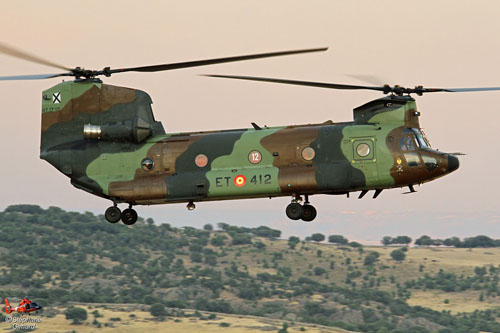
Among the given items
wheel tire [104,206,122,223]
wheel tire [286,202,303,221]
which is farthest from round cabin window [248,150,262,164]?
wheel tire [104,206,122,223]

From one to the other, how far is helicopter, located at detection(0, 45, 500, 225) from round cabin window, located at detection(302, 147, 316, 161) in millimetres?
39

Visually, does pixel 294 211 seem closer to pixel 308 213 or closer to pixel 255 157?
pixel 308 213

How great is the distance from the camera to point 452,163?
35.4m

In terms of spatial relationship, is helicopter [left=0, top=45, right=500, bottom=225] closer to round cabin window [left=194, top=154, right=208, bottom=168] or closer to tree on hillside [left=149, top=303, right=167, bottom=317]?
round cabin window [left=194, top=154, right=208, bottom=168]

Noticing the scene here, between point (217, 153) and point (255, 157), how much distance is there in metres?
1.58

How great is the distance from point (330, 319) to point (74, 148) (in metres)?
141

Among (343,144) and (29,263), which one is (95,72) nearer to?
(343,144)

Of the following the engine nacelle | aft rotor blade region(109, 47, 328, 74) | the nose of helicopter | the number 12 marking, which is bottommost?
the number 12 marking

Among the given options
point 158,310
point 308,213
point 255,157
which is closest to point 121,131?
point 255,157

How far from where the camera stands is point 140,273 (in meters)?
195

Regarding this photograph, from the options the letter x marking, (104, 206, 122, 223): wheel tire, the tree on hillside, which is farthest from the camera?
the tree on hillside

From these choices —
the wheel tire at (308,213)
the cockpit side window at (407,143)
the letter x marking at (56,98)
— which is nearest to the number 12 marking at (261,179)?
the wheel tire at (308,213)

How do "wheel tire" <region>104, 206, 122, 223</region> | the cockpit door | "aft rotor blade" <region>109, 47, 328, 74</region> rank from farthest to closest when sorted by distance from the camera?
1. "wheel tire" <region>104, 206, 122, 223</region>
2. the cockpit door
3. "aft rotor blade" <region>109, 47, 328, 74</region>

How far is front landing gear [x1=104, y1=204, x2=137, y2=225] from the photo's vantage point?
37906 mm
